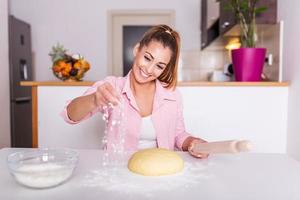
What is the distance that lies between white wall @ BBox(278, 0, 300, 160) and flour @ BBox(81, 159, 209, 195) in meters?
1.03

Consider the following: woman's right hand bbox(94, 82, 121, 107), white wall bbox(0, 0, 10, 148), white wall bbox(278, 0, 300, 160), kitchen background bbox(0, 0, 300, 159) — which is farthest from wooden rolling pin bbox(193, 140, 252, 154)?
kitchen background bbox(0, 0, 300, 159)

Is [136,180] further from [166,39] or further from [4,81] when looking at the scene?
[4,81]

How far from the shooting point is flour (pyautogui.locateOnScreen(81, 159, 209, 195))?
0.66 metres

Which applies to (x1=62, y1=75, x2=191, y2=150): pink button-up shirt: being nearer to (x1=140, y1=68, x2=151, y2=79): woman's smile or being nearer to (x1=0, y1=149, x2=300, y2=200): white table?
(x1=140, y1=68, x2=151, y2=79): woman's smile

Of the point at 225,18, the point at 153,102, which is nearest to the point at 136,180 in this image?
the point at 153,102

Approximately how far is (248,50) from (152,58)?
94 cm

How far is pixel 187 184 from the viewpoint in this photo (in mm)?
700

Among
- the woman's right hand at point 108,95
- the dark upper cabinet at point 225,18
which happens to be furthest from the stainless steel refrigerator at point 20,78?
the woman's right hand at point 108,95

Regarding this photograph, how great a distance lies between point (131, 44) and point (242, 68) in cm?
232

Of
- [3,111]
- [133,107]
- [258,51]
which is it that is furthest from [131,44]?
[133,107]

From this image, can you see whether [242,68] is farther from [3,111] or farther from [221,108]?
[3,111]

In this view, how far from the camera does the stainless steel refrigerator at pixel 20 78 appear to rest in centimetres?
313

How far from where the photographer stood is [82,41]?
12.7ft

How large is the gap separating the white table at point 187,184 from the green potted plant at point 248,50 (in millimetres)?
965
